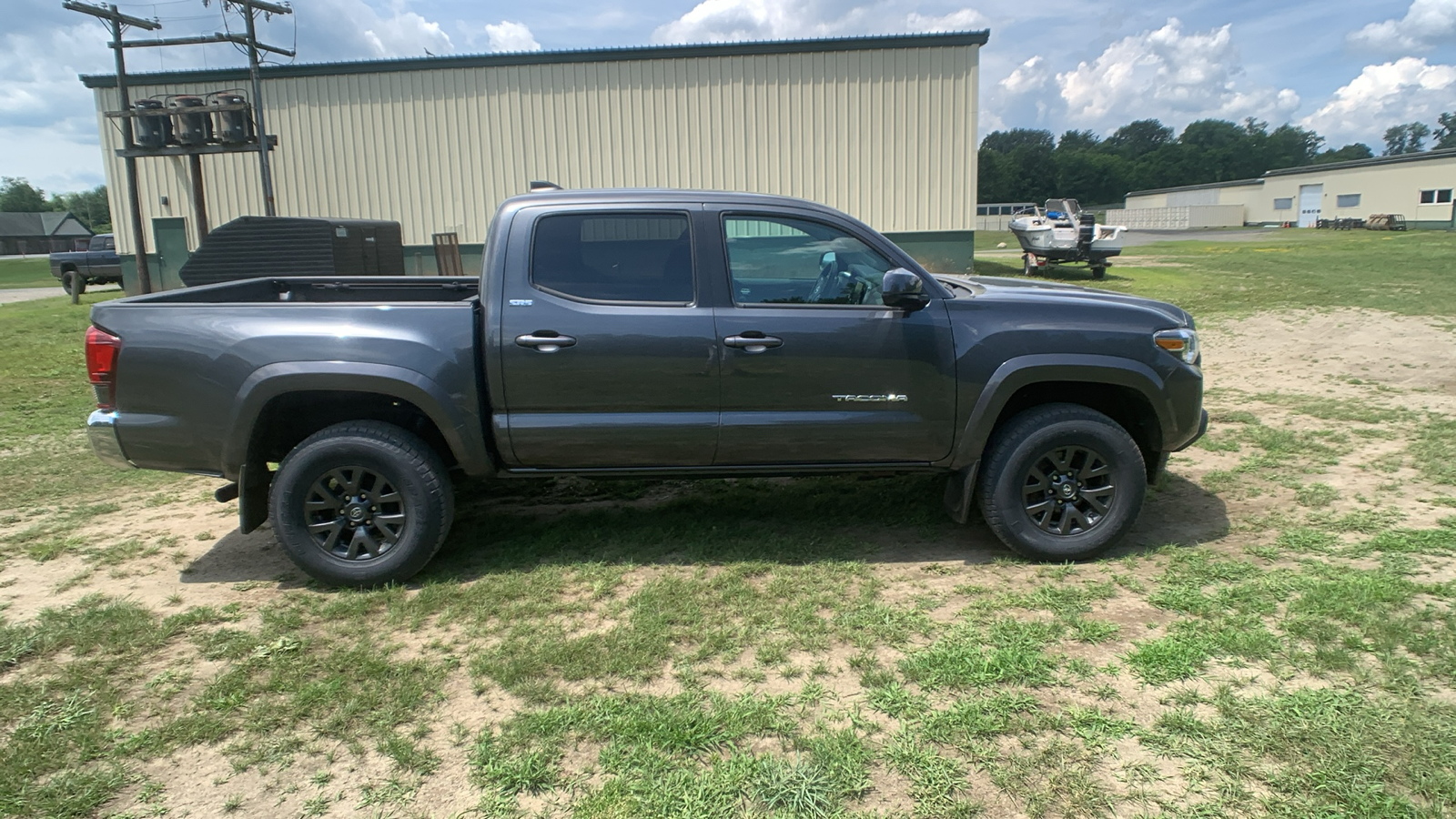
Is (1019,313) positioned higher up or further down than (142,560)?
higher up

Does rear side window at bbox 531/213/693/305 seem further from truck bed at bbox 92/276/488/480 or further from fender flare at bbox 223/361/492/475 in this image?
fender flare at bbox 223/361/492/475

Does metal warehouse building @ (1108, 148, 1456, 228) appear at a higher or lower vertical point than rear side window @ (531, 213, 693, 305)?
higher

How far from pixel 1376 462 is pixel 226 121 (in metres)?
19.7

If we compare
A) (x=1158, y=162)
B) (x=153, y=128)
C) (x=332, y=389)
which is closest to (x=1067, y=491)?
(x=332, y=389)

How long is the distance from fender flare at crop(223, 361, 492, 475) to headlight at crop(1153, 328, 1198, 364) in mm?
3379

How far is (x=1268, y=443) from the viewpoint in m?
6.57

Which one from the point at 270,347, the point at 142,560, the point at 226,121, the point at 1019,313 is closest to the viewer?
the point at 270,347

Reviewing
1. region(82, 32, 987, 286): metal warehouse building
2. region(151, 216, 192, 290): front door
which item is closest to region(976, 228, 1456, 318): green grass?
region(82, 32, 987, 286): metal warehouse building

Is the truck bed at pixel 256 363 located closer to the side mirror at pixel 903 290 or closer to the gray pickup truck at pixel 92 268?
Result: the side mirror at pixel 903 290

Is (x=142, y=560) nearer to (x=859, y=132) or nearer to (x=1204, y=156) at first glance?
(x=859, y=132)

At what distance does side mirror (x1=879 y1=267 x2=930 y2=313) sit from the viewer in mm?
4223

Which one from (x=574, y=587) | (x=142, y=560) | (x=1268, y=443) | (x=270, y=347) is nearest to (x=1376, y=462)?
(x=1268, y=443)

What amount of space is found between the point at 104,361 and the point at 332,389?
1.06m

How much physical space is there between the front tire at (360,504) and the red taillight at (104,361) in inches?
32.4
